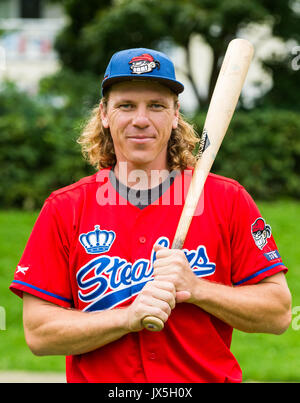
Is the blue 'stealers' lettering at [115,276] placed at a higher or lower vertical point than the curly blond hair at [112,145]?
lower

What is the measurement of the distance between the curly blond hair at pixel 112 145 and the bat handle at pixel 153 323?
2.51ft

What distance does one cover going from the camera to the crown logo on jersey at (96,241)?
2.25 metres

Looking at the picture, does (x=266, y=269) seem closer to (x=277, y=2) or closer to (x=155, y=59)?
(x=155, y=59)

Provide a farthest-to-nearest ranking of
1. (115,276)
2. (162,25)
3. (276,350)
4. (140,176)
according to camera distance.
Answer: (162,25)
(276,350)
(140,176)
(115,276)

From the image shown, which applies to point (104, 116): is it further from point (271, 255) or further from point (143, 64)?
point (271, 255)

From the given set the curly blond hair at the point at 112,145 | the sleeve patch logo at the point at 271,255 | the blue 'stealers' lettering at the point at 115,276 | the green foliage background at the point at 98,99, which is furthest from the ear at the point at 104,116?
the green foliage background at the point at 98,99

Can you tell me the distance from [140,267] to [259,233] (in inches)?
19.8

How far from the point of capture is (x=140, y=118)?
224 centimetres

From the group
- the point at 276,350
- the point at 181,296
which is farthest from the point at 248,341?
the point at 181,296

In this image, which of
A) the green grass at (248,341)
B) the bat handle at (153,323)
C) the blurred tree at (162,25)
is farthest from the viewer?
the blurred tree at (162,25)

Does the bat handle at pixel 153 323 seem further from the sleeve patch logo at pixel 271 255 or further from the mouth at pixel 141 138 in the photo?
the mouth at pixel 141 138

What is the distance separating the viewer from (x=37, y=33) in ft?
51.2

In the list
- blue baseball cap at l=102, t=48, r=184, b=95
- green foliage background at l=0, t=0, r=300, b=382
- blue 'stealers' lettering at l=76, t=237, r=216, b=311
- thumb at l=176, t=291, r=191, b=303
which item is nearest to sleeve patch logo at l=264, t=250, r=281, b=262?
blue 'stealers' lettering at l=76, t=237, r=216, b=311
